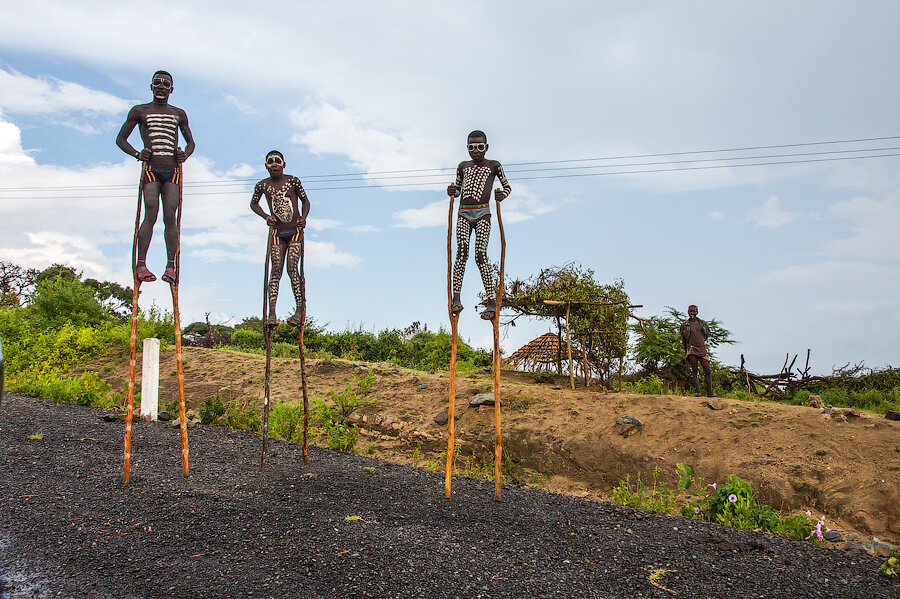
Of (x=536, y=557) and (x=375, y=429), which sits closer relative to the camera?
(x=536, y=557)

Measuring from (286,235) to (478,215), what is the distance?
96.0 inches

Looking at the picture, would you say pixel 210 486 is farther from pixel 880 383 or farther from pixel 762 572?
pixel 880 383

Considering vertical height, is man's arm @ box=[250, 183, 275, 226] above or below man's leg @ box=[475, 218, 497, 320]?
above

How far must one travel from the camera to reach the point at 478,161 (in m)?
7.12

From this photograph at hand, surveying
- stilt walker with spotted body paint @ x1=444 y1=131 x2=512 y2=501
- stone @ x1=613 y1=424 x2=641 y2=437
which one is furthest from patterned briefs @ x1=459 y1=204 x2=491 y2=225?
stone @ x1=613 y1=424 x2=641 y2=437

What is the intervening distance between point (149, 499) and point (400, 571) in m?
2.99

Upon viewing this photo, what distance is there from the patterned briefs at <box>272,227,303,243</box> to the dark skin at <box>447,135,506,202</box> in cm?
202

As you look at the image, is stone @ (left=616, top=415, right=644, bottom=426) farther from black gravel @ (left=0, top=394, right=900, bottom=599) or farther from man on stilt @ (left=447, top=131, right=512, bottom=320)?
man on stilt @ (left=447, top=131, right=512, bottom=320)

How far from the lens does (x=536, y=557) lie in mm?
5156

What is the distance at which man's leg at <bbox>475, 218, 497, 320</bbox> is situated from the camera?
691cm

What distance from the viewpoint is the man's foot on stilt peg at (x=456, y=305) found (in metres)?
6.95

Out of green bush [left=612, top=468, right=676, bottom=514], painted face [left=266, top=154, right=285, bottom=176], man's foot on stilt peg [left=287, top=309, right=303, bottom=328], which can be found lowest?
green bush [left=612, top=468, right=676, bottom=514]

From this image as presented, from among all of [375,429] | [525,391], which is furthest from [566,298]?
[375,429]

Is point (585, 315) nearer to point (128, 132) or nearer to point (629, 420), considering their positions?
point (629, 420)
